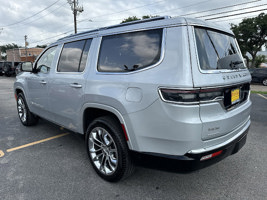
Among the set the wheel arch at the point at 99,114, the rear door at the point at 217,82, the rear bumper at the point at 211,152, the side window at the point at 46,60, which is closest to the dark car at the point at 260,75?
the rear door at the point at 217,82

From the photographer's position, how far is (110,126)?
7.57 feet

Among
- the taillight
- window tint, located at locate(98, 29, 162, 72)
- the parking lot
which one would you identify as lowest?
the parking lot

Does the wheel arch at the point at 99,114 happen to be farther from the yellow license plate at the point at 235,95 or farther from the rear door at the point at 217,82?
the yellow license plate at the point at 235,95

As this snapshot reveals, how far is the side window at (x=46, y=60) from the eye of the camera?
11.5 feet

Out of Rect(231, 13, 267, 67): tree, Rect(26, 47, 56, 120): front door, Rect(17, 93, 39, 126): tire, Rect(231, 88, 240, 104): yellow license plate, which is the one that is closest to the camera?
Rect(231, 88, 240, 104): yellow license plate

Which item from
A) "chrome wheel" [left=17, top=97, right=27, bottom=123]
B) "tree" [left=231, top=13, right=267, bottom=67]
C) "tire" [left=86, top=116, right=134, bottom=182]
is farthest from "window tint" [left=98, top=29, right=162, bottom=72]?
"tree" [left=231, top=13, right=267, bottom=67]

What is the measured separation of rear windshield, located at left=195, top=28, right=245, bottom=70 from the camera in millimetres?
1923

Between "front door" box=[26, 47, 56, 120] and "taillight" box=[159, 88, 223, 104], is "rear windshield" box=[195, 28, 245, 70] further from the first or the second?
"front door" box=[26, 47, 56, 120]

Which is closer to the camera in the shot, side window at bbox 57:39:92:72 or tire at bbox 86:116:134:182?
tire at bbox 86:116:134:182

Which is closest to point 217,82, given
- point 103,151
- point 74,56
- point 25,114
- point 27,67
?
point 103,151

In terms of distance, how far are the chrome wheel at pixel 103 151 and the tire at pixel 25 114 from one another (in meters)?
2.49

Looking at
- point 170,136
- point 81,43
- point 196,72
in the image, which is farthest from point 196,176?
point 81,43

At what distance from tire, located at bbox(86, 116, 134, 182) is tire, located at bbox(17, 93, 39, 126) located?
8.07 feet

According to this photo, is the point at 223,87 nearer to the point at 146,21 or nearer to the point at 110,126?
the point at 146,21
